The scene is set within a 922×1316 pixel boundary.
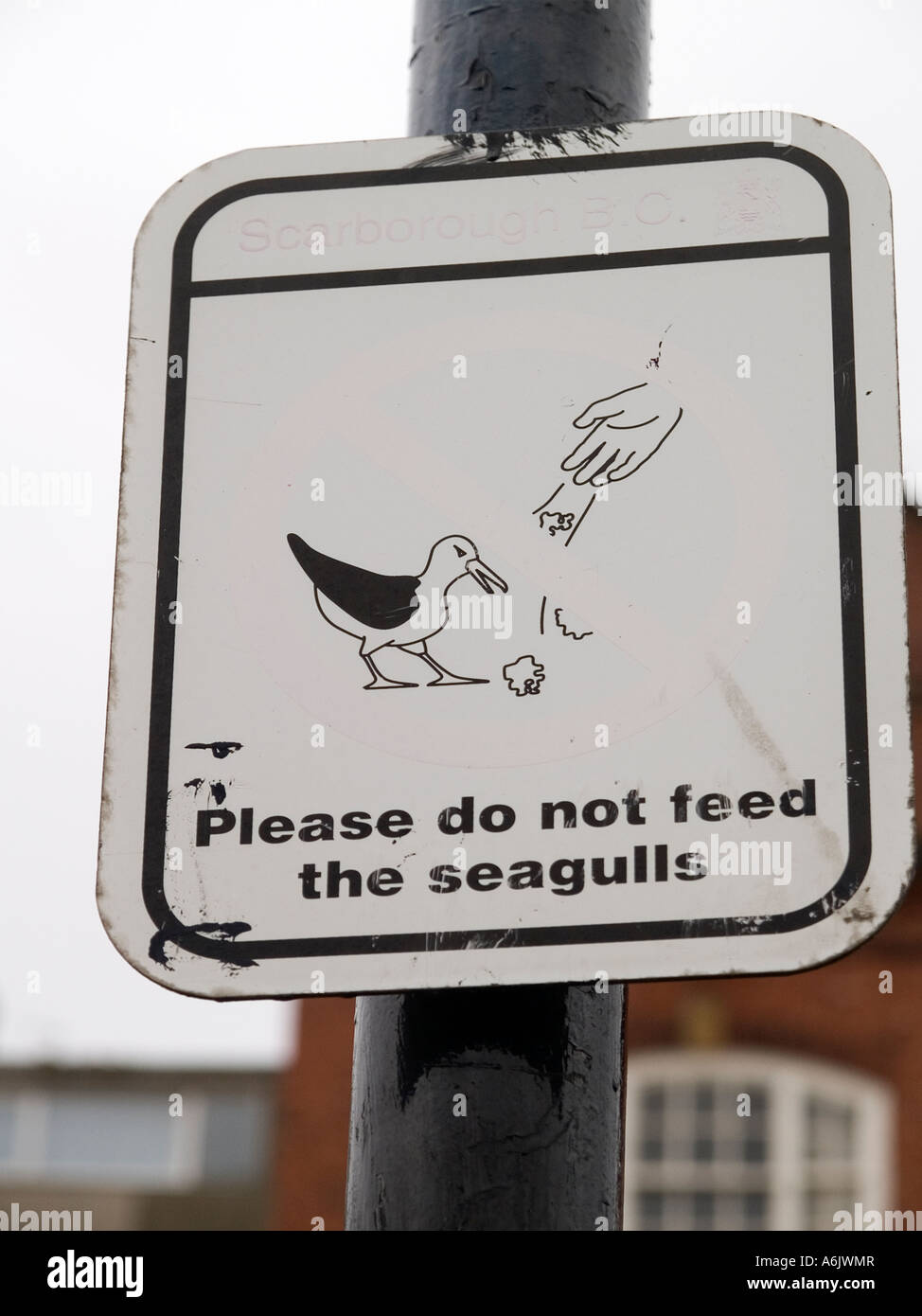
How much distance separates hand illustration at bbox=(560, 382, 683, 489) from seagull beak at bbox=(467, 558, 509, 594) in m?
0.14

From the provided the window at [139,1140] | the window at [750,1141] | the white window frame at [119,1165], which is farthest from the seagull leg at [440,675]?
the window at [139,1140]

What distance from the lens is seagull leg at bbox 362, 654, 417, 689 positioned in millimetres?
2096

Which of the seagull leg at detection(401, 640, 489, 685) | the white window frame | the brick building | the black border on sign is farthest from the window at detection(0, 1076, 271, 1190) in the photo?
the seagull leg at detection(401, 640, 489, 685)

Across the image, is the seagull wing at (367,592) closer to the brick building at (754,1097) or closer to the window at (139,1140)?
the brick building at (754,1097)

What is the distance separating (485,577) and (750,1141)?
11891 millimetres

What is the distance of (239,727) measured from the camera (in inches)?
83.7

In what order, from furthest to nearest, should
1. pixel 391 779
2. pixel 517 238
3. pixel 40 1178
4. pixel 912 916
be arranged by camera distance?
pixel 40 1178, pixel 912 916, pixel 517 238, pixel 391 779

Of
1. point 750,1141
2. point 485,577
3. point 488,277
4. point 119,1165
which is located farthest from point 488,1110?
point 119,1165

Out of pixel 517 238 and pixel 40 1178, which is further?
pixel 40 1178

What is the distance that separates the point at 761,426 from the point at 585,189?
39 cm

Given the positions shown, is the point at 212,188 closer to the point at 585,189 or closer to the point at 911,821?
the point at 585,189

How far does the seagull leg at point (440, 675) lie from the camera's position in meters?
2.08

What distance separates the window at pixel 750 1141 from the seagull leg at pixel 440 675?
36.5ft
